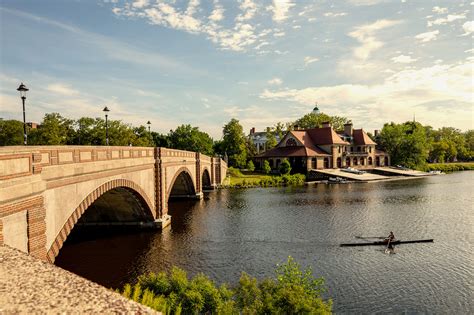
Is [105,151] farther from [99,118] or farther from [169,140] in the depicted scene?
[169,140]

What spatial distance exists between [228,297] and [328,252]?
11.8 m

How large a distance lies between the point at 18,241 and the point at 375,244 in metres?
23.2

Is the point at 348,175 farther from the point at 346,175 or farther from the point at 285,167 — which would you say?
the point at 285,167

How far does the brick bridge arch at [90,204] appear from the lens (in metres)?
14.3

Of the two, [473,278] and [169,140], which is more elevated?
[169,140]

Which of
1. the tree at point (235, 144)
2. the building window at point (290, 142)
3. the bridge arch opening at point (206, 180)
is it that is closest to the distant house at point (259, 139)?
the tree at point (235, 144)

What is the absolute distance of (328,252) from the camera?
77.8 ft

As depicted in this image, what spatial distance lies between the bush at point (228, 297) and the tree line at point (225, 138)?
3894cm

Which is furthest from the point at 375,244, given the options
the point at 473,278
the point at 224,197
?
the point at 224,197

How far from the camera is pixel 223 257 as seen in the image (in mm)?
22750

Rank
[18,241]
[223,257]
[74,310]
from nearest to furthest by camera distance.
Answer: [74,310] < [18,241] < [223,257]

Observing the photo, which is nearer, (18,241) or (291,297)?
(18,241)

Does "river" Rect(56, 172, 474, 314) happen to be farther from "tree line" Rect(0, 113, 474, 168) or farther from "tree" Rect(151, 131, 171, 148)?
"tree" Rect(151, 131, 171, 148)

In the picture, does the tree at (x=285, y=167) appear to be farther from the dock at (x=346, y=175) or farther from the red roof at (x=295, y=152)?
the dock at (x=346, y=175)
